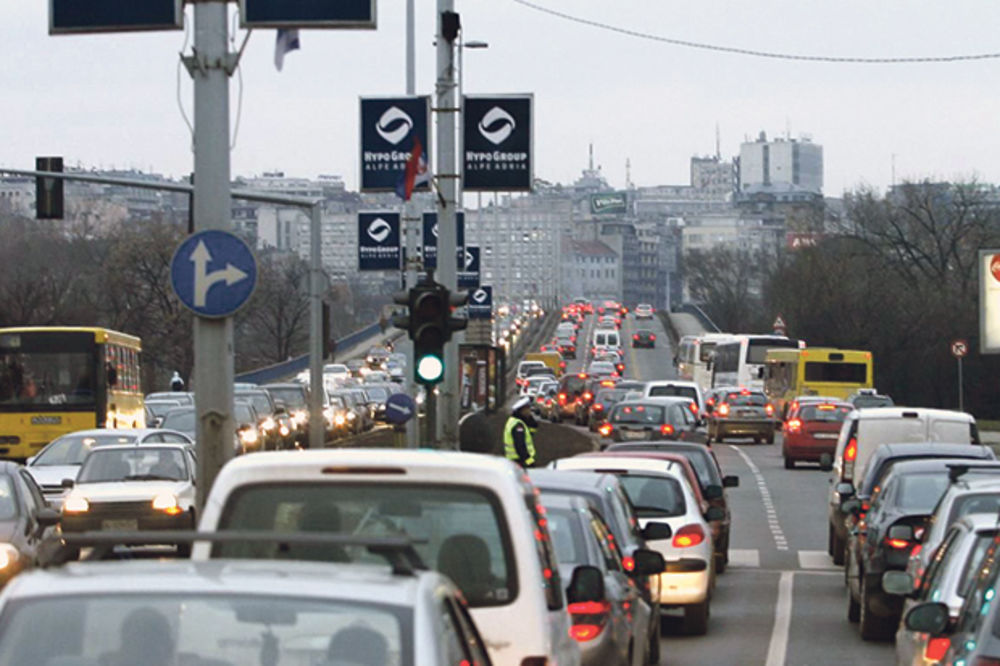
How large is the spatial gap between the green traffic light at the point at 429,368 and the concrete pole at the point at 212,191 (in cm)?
580

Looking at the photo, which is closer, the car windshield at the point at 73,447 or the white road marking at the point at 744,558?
the white road marking at the point at 744,558

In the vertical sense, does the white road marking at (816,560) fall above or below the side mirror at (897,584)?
below

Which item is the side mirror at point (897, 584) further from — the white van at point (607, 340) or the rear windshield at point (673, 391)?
the white van at point (607, 340)

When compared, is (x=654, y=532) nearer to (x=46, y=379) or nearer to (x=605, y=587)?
(x=605, y=587)

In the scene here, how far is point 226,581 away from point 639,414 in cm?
3449

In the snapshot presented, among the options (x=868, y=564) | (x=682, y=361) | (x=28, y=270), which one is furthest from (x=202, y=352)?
(x=28, y=270)

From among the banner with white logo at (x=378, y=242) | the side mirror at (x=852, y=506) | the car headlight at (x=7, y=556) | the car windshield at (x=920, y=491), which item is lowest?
the car headlight at (x=7, y=556)

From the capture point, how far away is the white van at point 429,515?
8961mm

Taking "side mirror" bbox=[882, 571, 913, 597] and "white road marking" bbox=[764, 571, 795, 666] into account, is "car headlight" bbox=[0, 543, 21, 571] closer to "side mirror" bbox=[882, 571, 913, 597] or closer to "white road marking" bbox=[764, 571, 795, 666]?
"white road marking" bbox=[764, 571, 795, 666]

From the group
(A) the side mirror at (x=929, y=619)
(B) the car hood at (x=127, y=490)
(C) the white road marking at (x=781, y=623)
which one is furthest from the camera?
(B) the car hood at (x=127, y=490)

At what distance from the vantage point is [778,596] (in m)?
23.2

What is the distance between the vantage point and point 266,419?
48.1 m

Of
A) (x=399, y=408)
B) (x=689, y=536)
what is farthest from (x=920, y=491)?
(x=399, y=408)

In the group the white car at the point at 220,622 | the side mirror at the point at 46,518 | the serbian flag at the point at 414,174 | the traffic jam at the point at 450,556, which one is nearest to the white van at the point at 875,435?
the traffic jam at the point at 450,556
